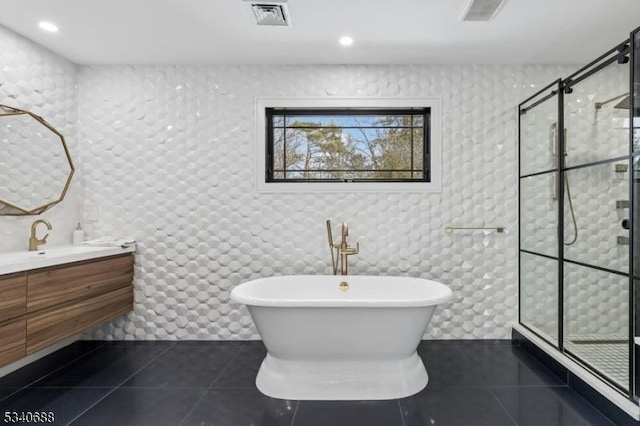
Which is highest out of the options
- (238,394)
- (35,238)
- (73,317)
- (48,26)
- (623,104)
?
(48,26)

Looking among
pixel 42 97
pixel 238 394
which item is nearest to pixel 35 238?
pixel 42 97

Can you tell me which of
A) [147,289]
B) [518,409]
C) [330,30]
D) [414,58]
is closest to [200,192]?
[147,289]

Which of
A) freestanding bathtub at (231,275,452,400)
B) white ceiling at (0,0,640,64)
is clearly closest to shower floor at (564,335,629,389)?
freestanding bathtub at (231,275,452,400)

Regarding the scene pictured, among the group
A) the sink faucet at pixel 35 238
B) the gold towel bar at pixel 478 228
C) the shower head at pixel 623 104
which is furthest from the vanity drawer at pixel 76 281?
the shower head at pixel 623 104

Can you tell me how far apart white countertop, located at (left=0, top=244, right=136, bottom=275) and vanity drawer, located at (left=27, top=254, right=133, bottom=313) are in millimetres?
47

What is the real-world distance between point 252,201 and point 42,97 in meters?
1.79

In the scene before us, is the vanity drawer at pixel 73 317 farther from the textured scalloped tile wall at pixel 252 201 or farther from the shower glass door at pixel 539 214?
the shower glass door at pixel 539 214

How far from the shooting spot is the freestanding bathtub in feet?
7.11

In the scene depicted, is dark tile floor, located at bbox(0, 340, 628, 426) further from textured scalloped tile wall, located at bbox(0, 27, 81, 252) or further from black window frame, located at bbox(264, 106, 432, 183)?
black window frame, located at bbox(264, 106, 432, 183)

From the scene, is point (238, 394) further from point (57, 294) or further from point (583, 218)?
point (583, 218)

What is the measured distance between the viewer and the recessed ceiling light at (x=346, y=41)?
Answer: 2.61 m

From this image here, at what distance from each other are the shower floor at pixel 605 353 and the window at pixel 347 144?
1651 millimetres

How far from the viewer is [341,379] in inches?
88.3

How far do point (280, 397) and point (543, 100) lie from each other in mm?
2907
